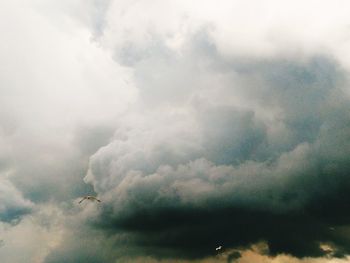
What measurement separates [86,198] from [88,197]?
4.70 feet

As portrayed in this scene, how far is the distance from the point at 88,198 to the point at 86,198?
1.45 m

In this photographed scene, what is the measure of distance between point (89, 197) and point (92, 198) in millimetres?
6976

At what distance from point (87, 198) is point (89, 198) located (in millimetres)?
1333

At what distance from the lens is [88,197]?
154 metres

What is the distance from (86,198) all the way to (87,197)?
94cm

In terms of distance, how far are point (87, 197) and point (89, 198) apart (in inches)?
62.6

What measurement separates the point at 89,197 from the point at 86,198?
6.93 feet

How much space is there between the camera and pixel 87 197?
15338 centimetres

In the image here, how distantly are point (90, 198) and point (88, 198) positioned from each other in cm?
253

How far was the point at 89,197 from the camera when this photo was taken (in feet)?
504

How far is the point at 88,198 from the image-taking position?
15425cm

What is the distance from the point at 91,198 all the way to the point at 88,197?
4.67m
